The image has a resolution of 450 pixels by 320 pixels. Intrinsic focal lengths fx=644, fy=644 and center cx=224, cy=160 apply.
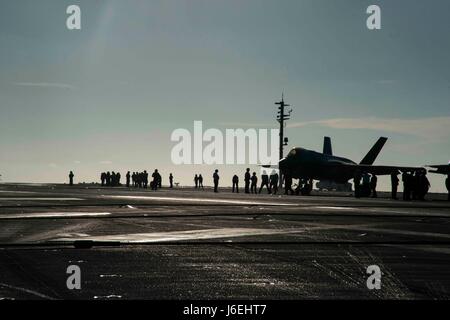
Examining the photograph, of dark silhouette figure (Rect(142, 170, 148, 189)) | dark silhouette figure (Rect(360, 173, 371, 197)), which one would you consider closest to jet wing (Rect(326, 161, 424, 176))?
dark silhouette figure (Rect(360, 173, 371, 197))

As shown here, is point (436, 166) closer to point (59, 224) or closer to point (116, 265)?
point (59, 224)

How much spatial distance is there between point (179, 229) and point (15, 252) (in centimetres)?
541

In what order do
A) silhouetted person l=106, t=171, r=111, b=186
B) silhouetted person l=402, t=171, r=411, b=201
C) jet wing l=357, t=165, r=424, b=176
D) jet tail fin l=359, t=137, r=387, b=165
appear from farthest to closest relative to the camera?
silhouetted person l=106, t=171, r=111, b=186 → jet tail fin l=359, t=137, r=387, b=165 → jet wing l=357, t=165, r=424, b=176 → silhouetted person l=402, t=171, r=411, b=201

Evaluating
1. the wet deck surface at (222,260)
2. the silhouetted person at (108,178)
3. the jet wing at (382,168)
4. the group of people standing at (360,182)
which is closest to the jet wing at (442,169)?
the group of people standing at (360,182)

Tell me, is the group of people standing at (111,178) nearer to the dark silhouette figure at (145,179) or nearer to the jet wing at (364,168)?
the dark silhouette figure at (145,179)

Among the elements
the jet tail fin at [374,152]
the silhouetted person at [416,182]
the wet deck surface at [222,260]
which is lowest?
the wet deck surface at [222,260]

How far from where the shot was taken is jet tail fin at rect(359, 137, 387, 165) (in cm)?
7259

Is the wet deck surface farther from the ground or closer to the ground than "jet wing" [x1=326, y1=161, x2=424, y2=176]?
closer to the ground

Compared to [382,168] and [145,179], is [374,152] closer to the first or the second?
[382,168]

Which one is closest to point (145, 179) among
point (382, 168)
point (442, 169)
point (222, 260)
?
point (382, 168)

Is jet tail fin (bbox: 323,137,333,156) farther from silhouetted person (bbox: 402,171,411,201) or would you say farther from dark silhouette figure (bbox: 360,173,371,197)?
silhouetted person (bbox: 402,171,411,201)

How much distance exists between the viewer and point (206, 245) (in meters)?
11.8

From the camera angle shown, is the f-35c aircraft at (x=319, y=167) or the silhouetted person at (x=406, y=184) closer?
the silhouetted person at (x=406, y=184)

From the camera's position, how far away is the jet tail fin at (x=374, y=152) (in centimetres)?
7259
